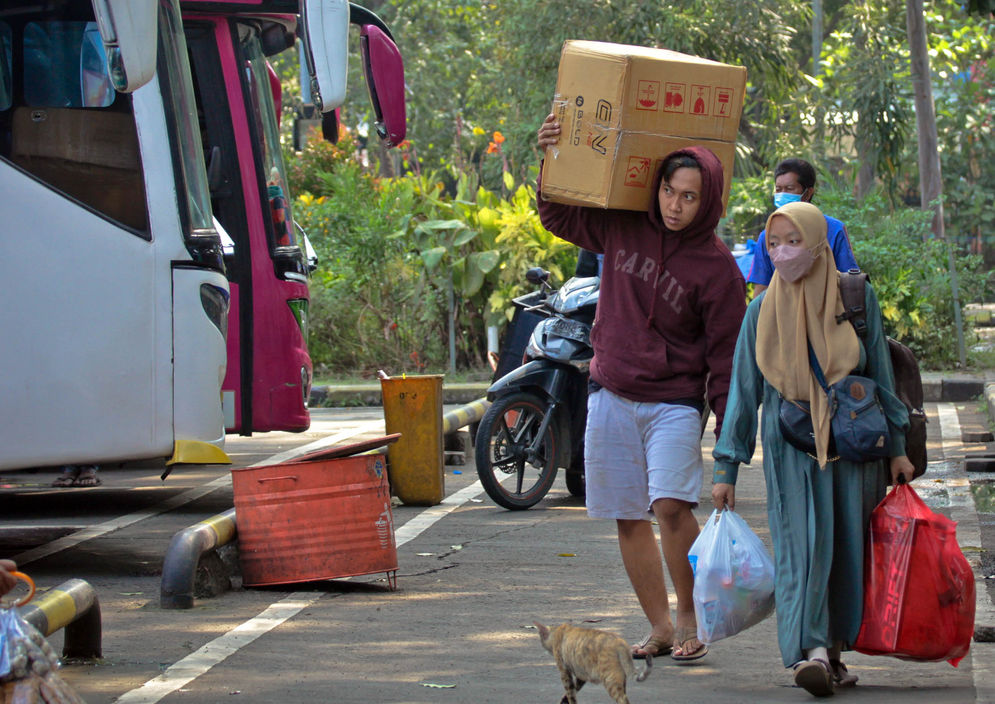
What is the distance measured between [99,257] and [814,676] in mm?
3845

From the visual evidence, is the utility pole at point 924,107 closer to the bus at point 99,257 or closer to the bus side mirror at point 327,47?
the bus side mirror at point 327,47

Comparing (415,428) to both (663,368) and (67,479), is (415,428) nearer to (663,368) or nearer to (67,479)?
(67,479)

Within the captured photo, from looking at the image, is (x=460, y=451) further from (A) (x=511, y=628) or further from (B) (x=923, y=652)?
(B) (x=923, y=652)

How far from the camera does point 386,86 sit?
8.47 meters

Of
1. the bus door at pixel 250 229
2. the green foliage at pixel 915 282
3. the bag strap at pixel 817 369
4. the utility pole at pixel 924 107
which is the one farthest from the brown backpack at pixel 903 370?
the utility pole at pixel 924 107

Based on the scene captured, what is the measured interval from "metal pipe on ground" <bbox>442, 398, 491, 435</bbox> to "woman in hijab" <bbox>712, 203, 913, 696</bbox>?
543cm

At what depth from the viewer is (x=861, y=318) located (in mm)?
4656

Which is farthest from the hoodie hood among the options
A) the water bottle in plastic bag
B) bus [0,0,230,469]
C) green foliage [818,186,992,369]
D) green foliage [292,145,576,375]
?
green foliage [818,186,992,369]

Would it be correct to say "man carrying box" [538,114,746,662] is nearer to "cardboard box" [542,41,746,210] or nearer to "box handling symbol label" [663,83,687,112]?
"cardboard box" [542,41,746,210]

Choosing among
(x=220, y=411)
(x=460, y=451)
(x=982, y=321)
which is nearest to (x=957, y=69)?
(x=982, y=321)

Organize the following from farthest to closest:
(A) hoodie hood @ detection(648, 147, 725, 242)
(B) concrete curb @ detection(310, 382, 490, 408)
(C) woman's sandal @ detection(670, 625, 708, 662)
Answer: (B) concrete curb @ detection(310, 382, 490, 408) → (C) woman's sandal @ detection(670, 625, 708, 662) → (A) hoodie hood @ detection(648, 147, 725, 242)

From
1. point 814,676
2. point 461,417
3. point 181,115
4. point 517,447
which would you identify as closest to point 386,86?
point 181,115

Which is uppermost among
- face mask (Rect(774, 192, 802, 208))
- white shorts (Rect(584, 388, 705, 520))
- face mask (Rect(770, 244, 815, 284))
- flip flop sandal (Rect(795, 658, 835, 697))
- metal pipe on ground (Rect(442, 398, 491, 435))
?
face mask (Rect(774, 192, 802, 208))

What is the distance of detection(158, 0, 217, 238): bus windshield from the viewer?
7004 mm
